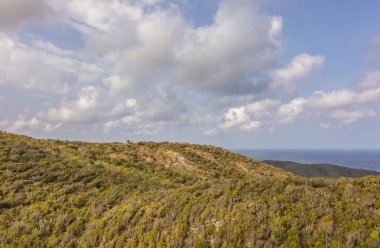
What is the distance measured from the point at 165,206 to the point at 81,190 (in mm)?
7585

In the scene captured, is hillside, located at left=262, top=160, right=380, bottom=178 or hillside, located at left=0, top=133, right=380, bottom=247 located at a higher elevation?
hillside, located at left=0, top=133, right=380, bottom=247

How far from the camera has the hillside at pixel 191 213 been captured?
8.84 metres

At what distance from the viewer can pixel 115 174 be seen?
70.6 ft

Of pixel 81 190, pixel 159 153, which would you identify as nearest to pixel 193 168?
pixel 159 153

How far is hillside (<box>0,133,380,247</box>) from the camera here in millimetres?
8836

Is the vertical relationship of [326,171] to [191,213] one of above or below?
below

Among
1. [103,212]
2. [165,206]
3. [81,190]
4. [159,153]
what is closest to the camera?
[165,206]

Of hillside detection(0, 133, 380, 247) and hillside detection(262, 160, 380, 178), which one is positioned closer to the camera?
hillside detection(0, 133, 380, 247)

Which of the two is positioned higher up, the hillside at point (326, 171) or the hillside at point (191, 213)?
the hillside at point (191, 213)

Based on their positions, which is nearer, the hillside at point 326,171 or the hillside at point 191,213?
the hillside at point 191,213

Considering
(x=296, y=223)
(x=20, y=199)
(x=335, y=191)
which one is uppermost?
(x=335, y=191)

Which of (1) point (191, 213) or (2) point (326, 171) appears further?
(2) point (326, 171)

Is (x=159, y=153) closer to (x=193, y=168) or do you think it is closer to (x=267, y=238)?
(x=193, y=168)

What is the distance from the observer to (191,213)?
10.9m
